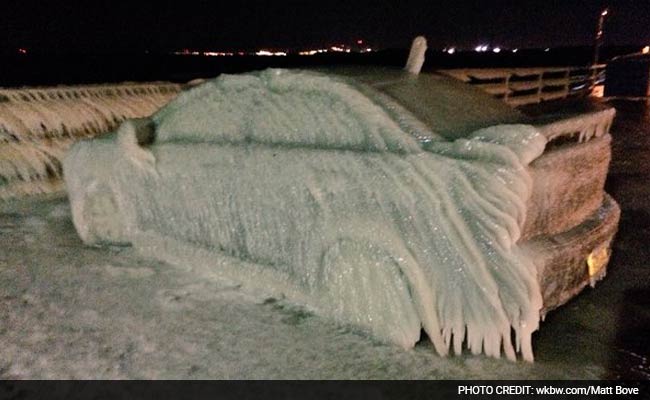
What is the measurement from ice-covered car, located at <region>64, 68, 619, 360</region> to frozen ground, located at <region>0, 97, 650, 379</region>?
16 cm

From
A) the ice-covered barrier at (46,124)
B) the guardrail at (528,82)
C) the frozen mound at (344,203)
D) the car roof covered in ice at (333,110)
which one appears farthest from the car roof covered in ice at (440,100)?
the guardrail at (528,82)

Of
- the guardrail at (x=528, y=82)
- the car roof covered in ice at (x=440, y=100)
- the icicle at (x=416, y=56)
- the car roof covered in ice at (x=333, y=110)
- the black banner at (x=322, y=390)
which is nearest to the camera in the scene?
the black banner at (x=322, y=390)

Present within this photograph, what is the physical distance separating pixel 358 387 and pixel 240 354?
705mm

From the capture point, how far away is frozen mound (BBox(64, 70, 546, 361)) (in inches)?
117

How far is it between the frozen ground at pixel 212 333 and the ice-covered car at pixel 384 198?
16 centimetres

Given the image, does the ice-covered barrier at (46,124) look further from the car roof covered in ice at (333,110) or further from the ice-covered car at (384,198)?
the car roof covered in ice at (333,110)

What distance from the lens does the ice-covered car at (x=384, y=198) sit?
2.98 m

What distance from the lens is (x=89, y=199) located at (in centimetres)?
482

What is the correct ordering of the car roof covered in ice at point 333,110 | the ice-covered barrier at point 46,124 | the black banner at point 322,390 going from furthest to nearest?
1. the ice-covered barrier at point 46,124
2. the car roof covered in ice at point 333,110
3. the black banner at point 322,390

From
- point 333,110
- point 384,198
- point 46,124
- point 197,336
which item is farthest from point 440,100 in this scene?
point 46,124

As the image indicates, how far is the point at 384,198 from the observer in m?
Result: 3.17

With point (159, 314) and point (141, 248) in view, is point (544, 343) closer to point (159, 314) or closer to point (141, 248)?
point (159, 314)

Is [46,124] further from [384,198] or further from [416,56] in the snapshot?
[384,198]

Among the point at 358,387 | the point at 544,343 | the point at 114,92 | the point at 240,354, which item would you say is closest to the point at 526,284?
the point at 544,343
